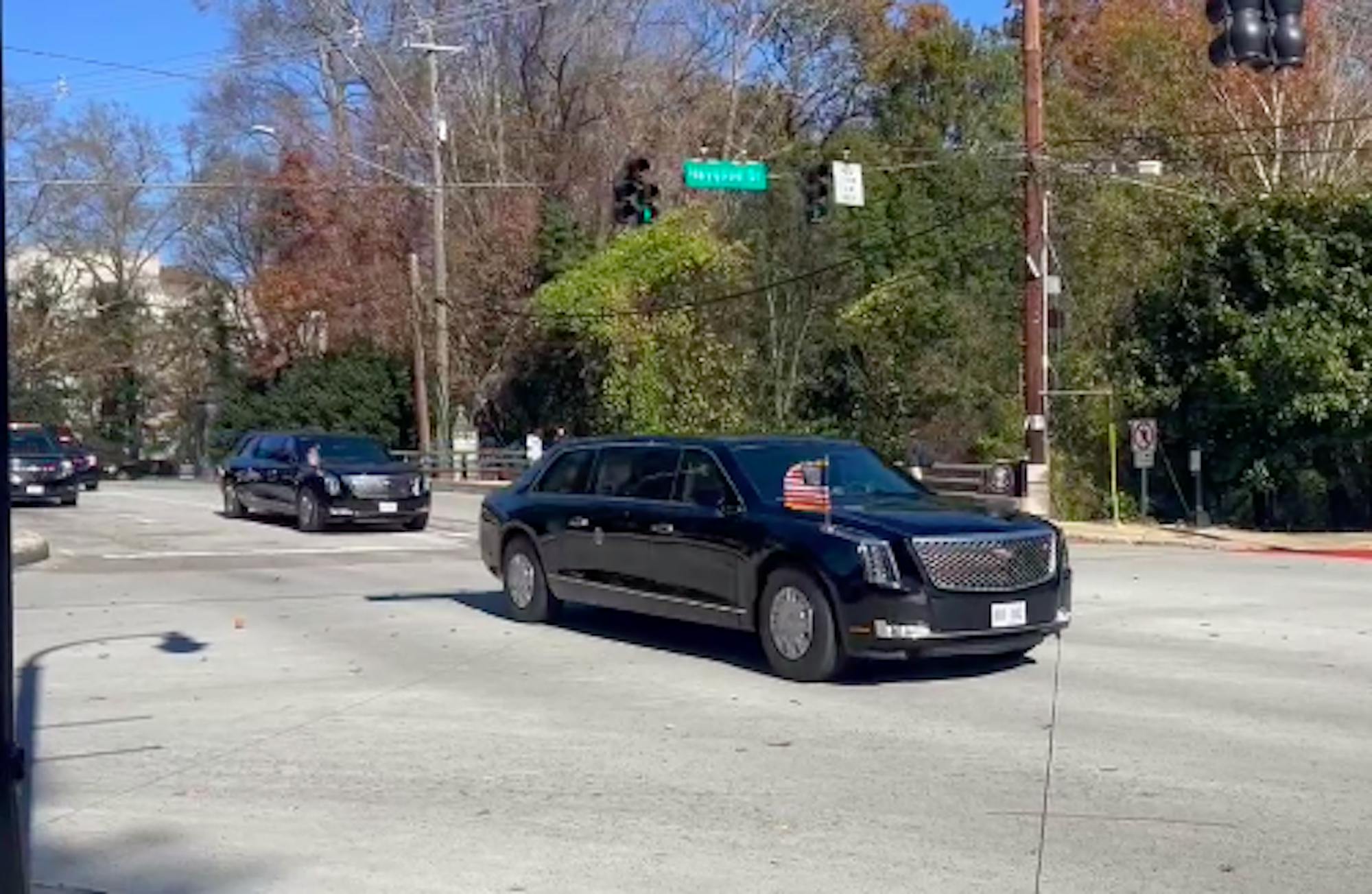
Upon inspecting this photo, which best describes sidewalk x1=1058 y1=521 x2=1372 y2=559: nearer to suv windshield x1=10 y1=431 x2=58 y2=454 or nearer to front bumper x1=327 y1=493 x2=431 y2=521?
front bumper x1=327 y1=493 x2=431 y2=521

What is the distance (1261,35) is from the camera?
15.7 metres

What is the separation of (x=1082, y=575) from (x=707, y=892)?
A: 44.7 feet

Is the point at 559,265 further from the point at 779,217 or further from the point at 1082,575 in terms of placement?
the point at 1082,575

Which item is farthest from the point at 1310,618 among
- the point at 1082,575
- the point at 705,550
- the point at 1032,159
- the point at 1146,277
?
the point at 1146,277

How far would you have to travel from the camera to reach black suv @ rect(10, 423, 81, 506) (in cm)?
3425

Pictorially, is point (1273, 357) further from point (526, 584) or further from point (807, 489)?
point (807, 489)

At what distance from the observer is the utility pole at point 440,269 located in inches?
1736

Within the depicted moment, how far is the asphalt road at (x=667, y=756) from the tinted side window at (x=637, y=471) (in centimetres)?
116

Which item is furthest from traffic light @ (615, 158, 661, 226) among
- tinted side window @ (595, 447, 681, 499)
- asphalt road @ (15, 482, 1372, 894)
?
tinted side window @ (595, 447, 681, 499)

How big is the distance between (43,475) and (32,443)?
6.83 ft

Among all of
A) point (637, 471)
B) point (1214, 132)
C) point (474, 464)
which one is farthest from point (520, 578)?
point (474, 464)

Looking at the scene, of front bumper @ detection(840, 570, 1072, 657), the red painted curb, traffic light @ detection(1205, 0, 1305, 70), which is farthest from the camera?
the red painted curb

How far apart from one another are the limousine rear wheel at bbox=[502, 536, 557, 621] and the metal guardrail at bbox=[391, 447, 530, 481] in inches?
1189

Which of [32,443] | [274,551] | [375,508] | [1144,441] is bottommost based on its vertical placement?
[274,551]
